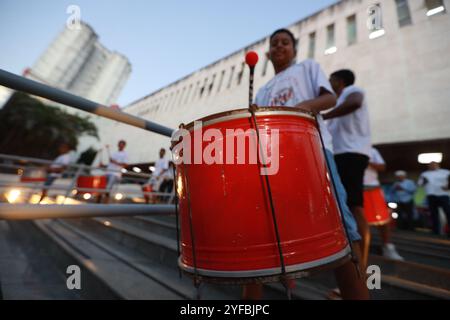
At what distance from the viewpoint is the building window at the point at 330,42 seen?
1121 cm

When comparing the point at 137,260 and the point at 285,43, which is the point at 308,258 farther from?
the point at 137,260

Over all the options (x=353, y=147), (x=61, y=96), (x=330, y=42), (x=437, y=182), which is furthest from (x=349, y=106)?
(x=330, y=42)

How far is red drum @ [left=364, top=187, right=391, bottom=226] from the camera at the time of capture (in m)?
2.67

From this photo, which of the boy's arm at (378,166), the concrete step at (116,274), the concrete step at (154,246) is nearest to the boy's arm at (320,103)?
the concrete step at (154,246)

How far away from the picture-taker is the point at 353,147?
1.91 meters

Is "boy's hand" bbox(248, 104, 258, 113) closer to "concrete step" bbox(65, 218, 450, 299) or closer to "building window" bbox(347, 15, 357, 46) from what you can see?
"concrete step" bbox(65, 218, 450, 299)

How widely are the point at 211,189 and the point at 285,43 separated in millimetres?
1313

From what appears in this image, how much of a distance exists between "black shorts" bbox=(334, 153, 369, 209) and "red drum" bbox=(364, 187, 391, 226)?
1029 millimetres

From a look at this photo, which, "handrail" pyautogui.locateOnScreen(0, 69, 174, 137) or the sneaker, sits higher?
"handrail" pyautogui.locateOnScreen(0, 69, 174, 137)

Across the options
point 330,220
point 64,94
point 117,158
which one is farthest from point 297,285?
point 117,158

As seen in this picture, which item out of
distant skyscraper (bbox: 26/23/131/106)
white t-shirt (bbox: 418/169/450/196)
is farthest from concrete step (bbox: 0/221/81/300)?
distant skyscraper (bbox: 26/23/131/106)

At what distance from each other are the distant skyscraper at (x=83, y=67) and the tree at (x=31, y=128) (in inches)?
1563

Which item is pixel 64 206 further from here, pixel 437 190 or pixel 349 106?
pixel 437 190

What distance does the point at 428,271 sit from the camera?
1.64 m
